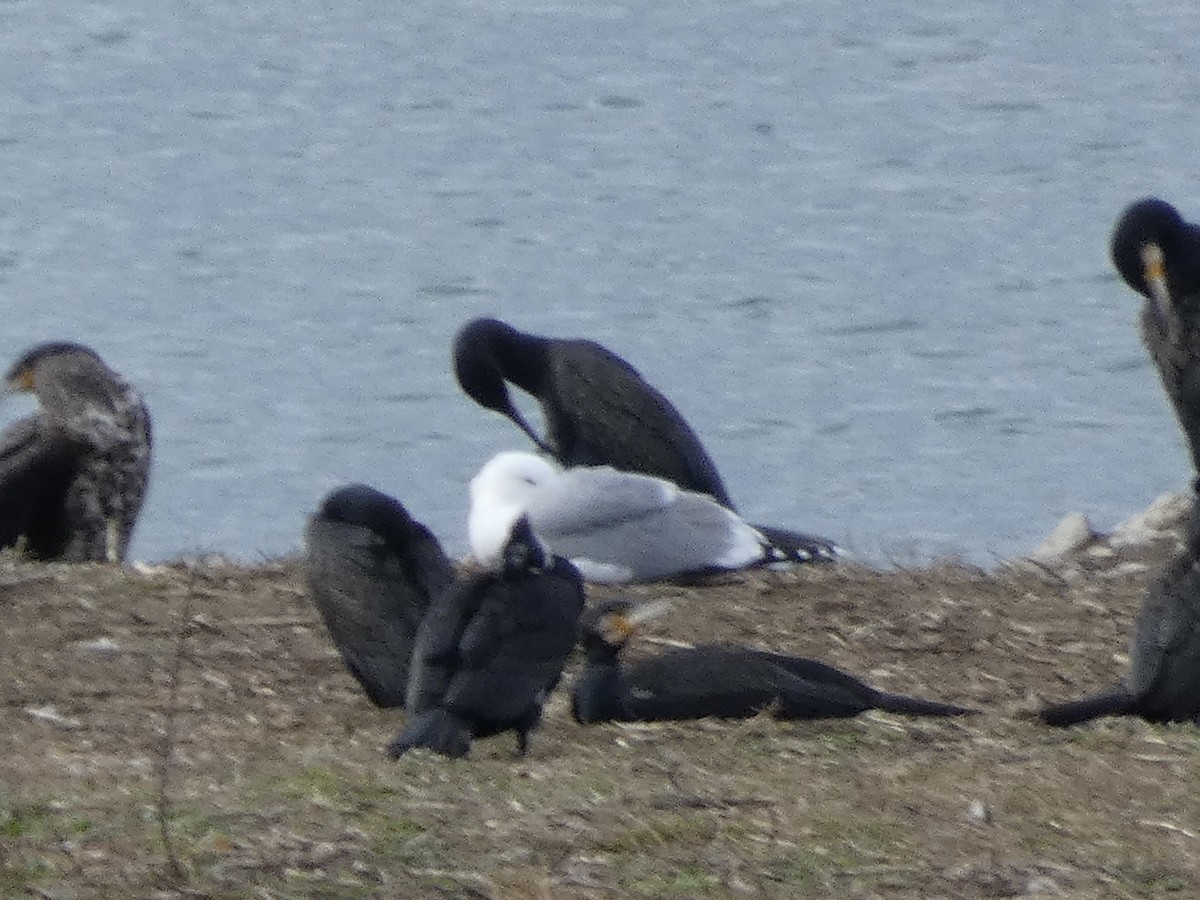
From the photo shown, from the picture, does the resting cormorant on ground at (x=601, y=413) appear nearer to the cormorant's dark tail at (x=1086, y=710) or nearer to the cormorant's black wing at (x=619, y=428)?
the cormorant's black wing at (x=619, y=428)

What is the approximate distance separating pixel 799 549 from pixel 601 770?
3288mm

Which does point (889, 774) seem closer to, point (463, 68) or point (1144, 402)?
point (1144, 402)

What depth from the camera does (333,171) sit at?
78.3 feet

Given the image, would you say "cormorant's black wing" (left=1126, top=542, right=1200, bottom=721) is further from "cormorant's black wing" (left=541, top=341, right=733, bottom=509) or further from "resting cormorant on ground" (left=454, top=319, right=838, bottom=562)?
"cormorant's black wing" (left=541, top=341, right=733, bottom=509)

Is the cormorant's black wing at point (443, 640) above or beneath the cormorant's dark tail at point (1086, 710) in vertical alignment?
above

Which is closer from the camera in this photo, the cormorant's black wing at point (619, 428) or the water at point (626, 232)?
the cormorant's black wing at point (619, 428)

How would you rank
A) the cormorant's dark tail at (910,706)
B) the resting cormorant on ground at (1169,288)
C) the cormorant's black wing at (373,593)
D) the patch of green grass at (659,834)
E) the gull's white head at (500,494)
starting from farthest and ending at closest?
the resting cormorant on ground at (1169,288) < the gull's white head at (500,494) < the cormorant's black wing at (373,593) < the cormorant's dark tail at (910,706) < the patch of green grass at (659,834)

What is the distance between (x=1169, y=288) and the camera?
1073cm

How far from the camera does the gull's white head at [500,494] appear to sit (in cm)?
892

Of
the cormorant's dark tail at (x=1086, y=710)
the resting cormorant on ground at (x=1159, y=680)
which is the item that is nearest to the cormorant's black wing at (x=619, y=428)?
the resting cormorant on ground at (x=1159, y=680)

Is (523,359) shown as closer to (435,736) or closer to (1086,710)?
(1086,710)

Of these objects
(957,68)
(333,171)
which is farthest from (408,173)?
(957,68)

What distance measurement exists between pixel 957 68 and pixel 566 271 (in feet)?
19.6

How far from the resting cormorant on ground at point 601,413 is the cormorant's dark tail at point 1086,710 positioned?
3.25 m
